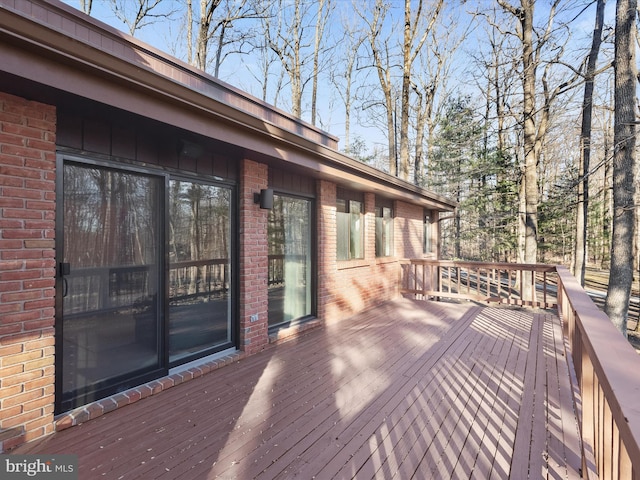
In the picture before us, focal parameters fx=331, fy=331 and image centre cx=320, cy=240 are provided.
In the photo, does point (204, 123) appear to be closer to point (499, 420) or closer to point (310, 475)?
point (310, 475)

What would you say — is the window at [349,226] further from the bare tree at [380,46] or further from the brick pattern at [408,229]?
the bare tree at [380,46]

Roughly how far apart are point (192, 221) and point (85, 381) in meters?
1.62

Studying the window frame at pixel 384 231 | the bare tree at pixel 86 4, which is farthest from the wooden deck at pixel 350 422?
the bare tree at pixel 86 4

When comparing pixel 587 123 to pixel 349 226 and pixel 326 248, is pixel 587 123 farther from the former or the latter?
pixel 326 248

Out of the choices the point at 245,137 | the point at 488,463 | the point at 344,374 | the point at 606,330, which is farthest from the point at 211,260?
the point at 606,330

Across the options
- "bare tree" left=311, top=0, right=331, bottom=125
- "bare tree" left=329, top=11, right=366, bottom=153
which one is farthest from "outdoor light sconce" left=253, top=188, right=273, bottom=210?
"bare tree" left=329, top=11, right=366, bottom=153

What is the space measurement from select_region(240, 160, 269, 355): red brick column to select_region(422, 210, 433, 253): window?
20.8 ft

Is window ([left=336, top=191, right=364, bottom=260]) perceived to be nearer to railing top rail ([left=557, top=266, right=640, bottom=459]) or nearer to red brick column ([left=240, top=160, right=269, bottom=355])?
red brick column ([left=240, top=160, right=269, bottom=355])

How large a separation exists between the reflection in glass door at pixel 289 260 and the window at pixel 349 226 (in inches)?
31.0

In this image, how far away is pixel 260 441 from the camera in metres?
2.26

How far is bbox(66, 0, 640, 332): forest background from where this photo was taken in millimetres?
7797

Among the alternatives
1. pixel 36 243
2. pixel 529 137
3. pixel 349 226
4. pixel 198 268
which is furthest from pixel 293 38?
pixel 36 243

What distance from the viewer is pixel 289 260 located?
186 inches

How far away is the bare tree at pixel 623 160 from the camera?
5.80m
